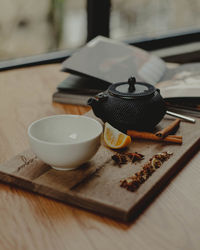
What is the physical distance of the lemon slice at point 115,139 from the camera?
34.1 inches

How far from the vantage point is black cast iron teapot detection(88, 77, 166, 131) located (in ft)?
3.04

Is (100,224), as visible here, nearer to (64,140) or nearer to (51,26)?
(64,140)

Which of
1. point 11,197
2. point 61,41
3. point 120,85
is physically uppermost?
point 120,85

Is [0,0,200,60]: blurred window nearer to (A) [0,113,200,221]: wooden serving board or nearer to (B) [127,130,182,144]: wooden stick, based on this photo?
(B) [127,130,182,144]: wooden stick

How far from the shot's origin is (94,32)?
6.40ft

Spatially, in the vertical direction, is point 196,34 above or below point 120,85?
below

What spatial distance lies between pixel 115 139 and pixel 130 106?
101mm

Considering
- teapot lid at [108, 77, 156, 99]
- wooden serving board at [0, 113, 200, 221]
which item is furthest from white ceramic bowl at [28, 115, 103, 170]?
teapot lid at [108, 77, 156, 99]

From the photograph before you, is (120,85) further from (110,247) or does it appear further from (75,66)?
(110,247)

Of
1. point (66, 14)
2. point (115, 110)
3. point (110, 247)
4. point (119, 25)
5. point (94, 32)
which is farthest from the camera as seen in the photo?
point (119, 25)

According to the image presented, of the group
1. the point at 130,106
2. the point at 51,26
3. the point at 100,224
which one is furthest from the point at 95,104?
the point at 51,26

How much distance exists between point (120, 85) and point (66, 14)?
1.41m

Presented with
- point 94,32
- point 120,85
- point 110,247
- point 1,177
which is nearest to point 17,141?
point 1,177

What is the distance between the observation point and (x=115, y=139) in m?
0.88
